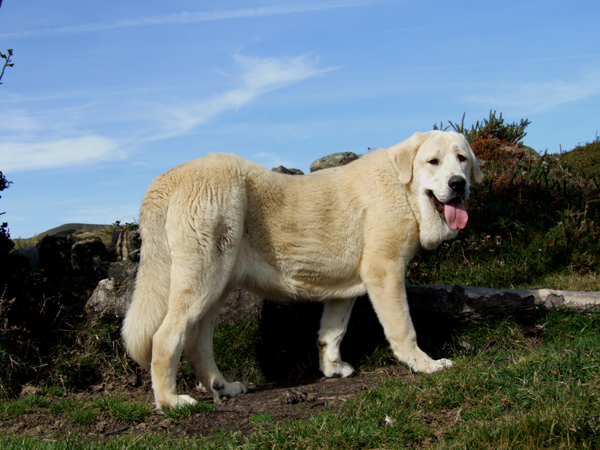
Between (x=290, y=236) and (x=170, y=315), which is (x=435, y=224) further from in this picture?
(x=170, y=315)

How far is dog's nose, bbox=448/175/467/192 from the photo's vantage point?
4965 mm

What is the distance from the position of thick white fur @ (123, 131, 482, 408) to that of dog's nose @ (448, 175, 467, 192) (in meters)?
0.05

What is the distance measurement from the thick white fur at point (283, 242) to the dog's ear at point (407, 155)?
0.4 inches

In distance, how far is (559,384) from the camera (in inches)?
140

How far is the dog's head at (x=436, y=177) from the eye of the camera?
5.07m

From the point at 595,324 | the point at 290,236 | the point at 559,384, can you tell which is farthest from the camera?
the point at 595,324

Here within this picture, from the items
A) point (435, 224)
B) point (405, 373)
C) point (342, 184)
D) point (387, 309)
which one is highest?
point (342, 184)

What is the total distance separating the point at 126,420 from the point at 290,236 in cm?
203

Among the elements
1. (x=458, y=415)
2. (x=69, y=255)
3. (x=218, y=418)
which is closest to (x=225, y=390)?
(x=218, y=418)

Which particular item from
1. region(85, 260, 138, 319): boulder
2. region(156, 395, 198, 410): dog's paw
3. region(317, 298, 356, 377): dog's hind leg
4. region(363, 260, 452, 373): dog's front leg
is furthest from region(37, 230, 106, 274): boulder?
region(363, 260, 452, 373): dog's front leg

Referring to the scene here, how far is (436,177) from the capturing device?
510 centimetres

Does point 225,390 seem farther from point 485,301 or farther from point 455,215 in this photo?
point 485,301

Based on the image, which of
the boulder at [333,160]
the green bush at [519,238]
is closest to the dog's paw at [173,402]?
the green bush at [519,238]

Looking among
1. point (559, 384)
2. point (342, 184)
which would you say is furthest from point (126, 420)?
point (559, 384)
